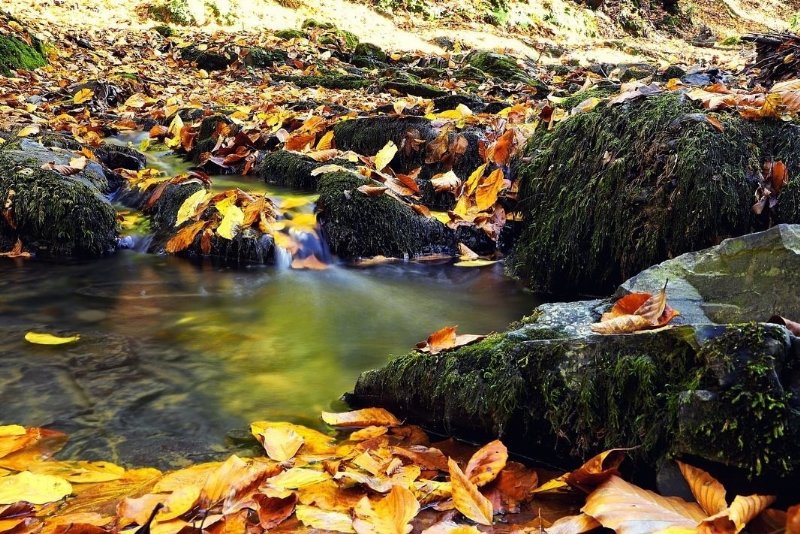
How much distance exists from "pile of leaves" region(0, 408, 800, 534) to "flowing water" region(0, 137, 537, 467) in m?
0.28

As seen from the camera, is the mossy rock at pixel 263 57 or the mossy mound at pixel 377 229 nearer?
the mossy mound at pixel 377 229

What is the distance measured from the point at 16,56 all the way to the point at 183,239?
24.2ft

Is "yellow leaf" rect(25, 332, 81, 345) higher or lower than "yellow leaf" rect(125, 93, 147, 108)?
lower

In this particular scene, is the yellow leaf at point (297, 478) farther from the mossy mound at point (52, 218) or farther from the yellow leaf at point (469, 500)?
the mossy mound at point (52, 218)

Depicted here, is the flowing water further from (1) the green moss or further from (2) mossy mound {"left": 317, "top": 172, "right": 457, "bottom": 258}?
(1) the green moss

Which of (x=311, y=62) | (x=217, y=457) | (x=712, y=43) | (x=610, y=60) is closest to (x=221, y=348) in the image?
(x=217, y=457)

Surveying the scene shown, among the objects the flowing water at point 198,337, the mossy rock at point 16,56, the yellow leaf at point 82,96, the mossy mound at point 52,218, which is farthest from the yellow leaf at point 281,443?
the mossy rock at point 16,56

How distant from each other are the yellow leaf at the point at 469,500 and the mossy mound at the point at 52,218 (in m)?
3.90

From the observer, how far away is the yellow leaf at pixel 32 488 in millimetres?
1695

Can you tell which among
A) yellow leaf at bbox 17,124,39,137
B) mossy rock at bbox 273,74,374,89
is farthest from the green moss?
mossy rock at bbox 273,74,374,89

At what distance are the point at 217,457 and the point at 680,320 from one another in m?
1.59

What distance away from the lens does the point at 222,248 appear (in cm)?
468

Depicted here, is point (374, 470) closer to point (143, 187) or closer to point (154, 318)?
point (154, 318)

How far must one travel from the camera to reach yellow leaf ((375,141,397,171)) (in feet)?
17.6
